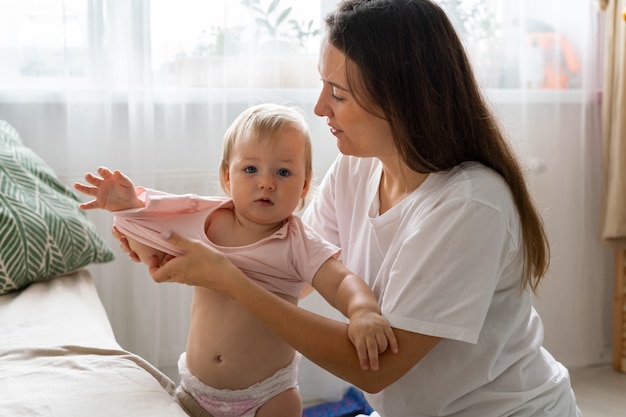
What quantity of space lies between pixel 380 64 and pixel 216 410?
24.5 inches

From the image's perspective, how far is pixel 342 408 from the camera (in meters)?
2.57

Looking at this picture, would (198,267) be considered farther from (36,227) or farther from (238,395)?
(36,227)

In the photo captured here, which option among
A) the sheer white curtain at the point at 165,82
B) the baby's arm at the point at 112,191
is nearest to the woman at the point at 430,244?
the baby's arm at the point at 112,191

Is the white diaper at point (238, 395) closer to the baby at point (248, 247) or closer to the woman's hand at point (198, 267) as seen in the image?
the baby at point (248, 247)

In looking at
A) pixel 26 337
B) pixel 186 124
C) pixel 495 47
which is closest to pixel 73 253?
pixel 26 337

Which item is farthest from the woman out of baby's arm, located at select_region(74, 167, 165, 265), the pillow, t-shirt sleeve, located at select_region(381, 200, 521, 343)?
the pillow

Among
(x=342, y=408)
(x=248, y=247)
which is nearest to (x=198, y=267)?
(x=248, y=247)

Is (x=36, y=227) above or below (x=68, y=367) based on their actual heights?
above

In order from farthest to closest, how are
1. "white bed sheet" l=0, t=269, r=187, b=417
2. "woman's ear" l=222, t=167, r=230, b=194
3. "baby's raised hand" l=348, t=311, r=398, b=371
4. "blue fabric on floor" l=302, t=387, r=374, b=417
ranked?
"blue fabric on floor" l=302, t=387, r=374, b=417 < "woman's ear" l=222, t=167, r=230, b=194 < "baby's raised hand" l=348, t=311, r=398, b=371 < "white bed sheet" l=0, t=269, r=187, b=417

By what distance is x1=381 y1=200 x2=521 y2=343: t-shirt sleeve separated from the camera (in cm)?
116

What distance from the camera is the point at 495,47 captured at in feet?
9.14

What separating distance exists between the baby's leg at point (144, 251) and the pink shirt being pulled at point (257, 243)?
30 millimetres

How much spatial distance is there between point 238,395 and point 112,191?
39 cm

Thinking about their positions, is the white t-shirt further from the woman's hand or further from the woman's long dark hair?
the woman's hand
